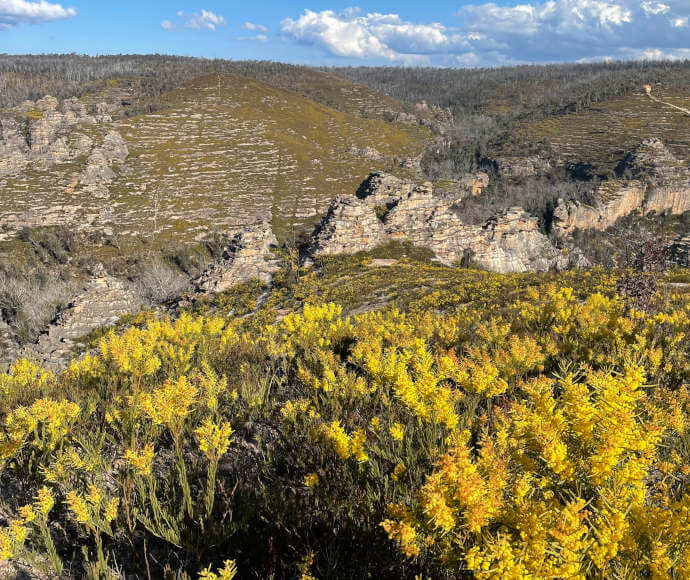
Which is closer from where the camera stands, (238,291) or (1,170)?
(238,291)

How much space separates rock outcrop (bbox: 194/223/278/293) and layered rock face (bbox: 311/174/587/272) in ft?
22.4

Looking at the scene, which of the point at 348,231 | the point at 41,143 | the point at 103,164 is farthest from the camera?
the point at 41,143

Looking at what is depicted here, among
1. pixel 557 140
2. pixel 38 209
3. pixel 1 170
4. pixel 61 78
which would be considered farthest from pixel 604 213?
pixel 61 78

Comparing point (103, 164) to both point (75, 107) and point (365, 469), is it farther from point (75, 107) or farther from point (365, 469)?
point (365, 469)

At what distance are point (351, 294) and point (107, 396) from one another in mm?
19151

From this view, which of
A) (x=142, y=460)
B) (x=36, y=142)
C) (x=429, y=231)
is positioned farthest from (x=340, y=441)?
(x=36, y=142)

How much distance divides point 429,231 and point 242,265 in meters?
23.7

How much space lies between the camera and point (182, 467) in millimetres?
3213

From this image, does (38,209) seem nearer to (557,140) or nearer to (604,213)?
(604,213)

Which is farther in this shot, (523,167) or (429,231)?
(523,167)

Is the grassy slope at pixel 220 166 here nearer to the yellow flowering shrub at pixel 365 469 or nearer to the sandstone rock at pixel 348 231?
the sandstone rock at pixel 348 231

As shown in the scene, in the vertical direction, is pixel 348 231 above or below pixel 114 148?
below

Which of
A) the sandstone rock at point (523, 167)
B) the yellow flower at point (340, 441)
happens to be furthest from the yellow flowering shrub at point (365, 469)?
the sandstone rock at point (523, 167)

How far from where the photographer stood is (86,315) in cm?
2589
